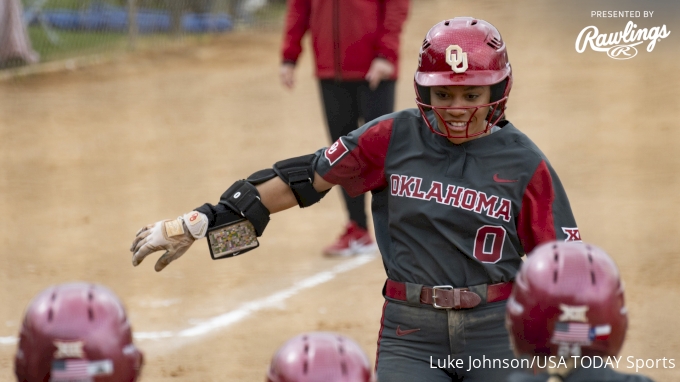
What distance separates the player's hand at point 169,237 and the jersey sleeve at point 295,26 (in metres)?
Answer: 3.60

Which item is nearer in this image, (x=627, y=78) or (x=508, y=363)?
(x=508, y=363)

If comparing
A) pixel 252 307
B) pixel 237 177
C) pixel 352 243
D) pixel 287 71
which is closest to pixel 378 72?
pixel 287 71

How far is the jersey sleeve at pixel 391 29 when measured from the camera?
6.43 m

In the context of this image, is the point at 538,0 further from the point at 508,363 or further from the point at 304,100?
the point at 508,363

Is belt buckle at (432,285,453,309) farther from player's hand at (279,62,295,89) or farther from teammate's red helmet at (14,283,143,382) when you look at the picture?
player's hand at (279,62,295,89)

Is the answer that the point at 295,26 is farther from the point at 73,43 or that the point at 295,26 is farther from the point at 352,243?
the point at 73,43

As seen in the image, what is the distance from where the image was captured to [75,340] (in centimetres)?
236

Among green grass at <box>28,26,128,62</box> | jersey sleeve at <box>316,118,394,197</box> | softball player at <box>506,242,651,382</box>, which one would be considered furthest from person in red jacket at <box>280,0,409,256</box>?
green grass at <box>28,26,128,62</box>

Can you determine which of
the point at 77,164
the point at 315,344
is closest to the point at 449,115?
the point at 315,344

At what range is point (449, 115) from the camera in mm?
3385

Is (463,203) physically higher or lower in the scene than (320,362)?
lower

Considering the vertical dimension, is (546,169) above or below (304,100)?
above

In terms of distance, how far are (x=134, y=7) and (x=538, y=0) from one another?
7687 mm

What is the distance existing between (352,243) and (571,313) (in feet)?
13.9
